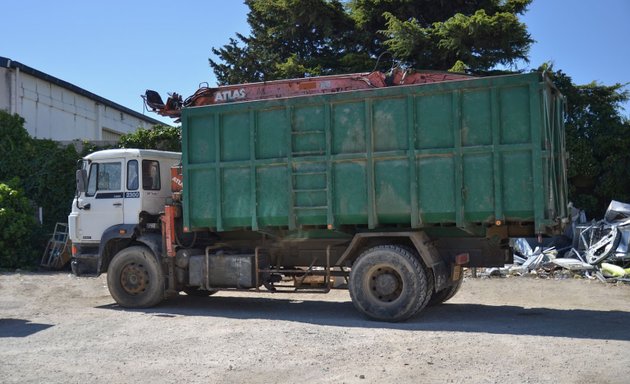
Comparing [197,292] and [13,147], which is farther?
[13,147]

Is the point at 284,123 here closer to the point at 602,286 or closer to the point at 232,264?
the point at 232,264

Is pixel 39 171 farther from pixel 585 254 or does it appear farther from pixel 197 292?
pixel 585 254

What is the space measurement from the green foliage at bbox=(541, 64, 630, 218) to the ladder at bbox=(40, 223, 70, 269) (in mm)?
14812

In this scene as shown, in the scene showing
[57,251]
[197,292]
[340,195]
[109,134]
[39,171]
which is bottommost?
[197,292]

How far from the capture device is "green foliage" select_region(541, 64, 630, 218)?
18.1 metres

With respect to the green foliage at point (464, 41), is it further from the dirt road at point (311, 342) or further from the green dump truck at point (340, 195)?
the green dump truck at point (340, 195)

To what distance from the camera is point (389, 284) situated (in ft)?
30.2

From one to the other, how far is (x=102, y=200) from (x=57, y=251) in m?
7.18

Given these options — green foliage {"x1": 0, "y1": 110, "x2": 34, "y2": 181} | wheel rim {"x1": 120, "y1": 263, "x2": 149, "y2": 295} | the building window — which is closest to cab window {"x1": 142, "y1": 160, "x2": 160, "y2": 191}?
wheel rim {"x1": 120, "y1": 263, "x2": 149, "y2": 295}

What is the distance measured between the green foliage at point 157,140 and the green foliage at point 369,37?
5311 mm

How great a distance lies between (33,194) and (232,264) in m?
10.9

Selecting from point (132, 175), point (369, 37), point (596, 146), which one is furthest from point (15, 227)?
point (596, 146)

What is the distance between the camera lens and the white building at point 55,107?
68.4 feet

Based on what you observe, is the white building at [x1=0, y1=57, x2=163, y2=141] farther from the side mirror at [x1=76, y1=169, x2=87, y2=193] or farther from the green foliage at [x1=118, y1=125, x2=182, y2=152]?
the side mirror at [x1=76, y1=169, x2=87, y2=193]
